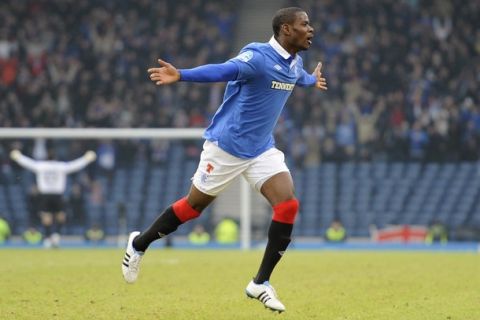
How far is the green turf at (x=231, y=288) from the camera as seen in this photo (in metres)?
7.77

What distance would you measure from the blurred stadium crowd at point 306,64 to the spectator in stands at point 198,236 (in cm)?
276

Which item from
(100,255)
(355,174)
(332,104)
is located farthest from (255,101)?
(332,104)

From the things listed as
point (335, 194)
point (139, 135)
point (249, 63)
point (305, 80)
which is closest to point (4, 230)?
point (139, 135)

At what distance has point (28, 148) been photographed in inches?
819

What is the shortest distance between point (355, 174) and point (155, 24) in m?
9.64

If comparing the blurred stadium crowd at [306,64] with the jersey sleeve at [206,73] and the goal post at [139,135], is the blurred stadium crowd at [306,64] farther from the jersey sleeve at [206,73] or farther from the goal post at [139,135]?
the jersey sleeve at [206,73]

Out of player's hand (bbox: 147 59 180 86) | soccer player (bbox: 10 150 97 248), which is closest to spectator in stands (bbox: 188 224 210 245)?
soccer player (bbox: 10 150 97 248)

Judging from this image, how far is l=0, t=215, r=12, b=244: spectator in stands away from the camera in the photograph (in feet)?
67.3

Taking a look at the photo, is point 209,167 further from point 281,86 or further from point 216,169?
point 281,86

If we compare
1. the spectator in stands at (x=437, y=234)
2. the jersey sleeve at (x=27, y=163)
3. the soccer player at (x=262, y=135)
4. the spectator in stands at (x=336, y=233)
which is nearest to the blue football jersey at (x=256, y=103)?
the soccer player at (x=262, y=135)

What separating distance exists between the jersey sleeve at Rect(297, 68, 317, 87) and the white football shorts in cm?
84

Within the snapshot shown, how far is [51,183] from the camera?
1962 centimetres

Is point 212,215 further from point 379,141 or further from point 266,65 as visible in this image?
point 266,65

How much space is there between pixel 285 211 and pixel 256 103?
35.9 inches
